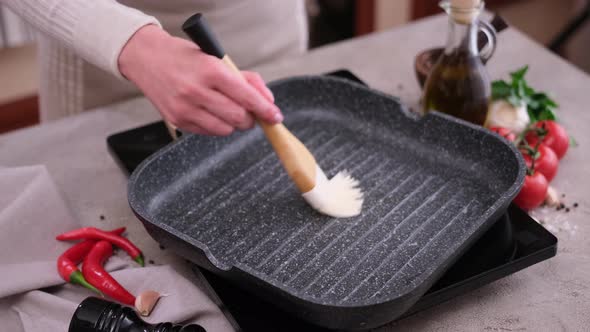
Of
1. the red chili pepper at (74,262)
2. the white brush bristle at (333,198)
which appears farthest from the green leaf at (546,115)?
the red chili pepper at (74,262)

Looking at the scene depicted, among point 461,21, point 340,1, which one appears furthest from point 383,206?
point 340,1

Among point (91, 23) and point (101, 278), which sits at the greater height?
point (91, 23)

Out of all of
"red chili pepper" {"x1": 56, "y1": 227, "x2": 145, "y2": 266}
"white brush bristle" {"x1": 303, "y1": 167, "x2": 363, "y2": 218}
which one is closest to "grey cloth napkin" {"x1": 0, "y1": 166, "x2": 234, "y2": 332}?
"red chili pepper" {"x1": 56, "y1": 227, "x2": 145, "y2": 266}

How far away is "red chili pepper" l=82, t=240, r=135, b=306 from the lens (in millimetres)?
783

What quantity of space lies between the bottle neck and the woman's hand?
307 millimetres

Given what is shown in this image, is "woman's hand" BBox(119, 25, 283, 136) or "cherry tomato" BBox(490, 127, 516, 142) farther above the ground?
"woman's hand" BBox(119, 25, 283, 136)

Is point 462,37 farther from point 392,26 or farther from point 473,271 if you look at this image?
point 392,26

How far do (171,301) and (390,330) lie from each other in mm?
262

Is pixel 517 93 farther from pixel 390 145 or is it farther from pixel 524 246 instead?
pixel 524 246

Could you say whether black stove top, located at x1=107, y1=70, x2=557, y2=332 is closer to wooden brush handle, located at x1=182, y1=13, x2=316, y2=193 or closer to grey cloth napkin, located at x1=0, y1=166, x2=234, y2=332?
grey cloth napkin, located at x1=0, y1=166, x2=234, y2=332

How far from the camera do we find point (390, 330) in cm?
74

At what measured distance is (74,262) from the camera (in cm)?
84

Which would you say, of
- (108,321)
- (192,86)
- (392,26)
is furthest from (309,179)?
(392,26)

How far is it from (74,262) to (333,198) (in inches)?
13.9
